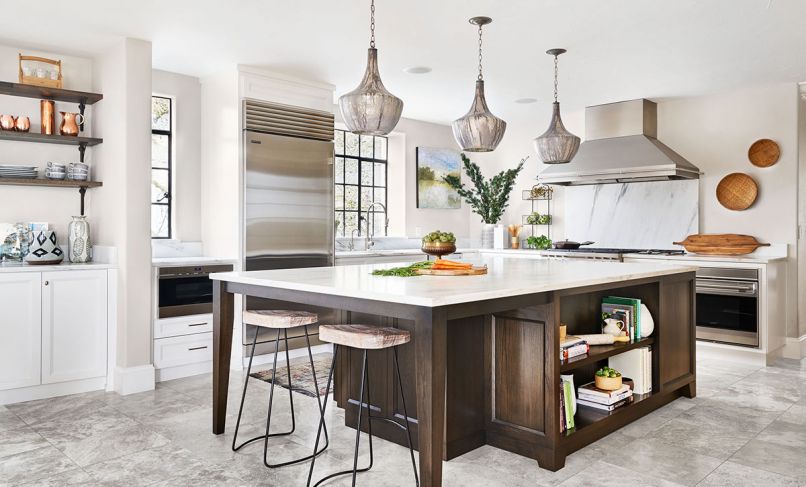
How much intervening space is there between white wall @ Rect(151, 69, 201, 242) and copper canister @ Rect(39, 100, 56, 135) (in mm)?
954

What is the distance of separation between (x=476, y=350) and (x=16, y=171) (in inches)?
141

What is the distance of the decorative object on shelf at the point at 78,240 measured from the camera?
4.46 m

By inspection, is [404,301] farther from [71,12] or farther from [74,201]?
[74,201]

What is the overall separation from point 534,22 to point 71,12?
300 cm

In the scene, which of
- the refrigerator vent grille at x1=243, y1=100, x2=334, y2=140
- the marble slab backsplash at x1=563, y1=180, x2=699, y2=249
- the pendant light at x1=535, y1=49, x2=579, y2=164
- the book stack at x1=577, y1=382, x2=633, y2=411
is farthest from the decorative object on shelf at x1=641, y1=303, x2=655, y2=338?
the refrigerator vent grille at x1=243, y1=100, x2=334, y2=140

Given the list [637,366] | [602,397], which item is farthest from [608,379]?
[637,366]

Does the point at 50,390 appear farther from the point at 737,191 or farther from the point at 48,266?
the point at 737,191

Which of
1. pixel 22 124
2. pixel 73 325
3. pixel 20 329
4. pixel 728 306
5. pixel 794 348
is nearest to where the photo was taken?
pixel 20 329

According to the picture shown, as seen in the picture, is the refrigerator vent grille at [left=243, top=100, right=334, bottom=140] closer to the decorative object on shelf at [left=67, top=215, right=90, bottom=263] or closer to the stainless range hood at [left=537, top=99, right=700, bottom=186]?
the decorative object on shelf at [left=67, top=215, right=90, bottom=263]

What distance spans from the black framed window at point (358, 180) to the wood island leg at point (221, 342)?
11.0 ft

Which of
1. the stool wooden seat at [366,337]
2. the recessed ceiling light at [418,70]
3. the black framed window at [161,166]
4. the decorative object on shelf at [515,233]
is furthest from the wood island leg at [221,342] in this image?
the decorative object on shelf at [515,233]

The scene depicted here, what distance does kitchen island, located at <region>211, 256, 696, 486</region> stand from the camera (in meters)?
2.34

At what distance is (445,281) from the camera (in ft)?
9.36

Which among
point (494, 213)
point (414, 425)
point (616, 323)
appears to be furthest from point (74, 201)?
point (494, 213)
